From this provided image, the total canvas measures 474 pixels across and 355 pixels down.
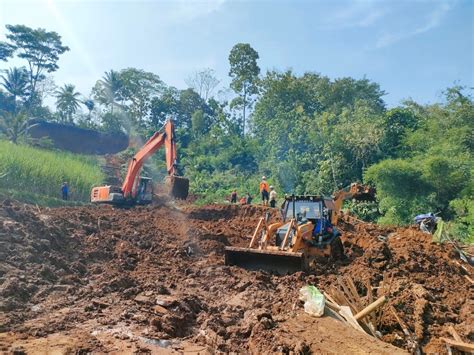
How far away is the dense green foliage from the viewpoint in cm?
1866

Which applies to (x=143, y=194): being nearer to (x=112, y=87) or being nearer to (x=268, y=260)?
(x=268, y=260)

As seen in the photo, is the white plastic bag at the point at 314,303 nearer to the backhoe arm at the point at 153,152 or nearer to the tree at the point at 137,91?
the backhoe arm at the point at 153,152

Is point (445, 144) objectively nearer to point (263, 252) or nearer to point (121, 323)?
point (263, 252)

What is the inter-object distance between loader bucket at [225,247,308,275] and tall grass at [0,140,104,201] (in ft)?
47.2

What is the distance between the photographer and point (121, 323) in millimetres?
6176

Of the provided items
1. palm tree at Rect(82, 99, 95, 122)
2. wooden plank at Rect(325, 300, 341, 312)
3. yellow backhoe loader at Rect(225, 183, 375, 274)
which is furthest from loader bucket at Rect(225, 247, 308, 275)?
palm tree at Rect(82, 99, 95, 122)

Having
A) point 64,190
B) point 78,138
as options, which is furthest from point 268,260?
point 78,138

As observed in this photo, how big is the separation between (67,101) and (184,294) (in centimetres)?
4381

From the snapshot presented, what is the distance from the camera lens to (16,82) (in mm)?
39438

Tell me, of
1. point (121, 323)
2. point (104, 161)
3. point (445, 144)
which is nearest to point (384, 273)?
point (121, 323)

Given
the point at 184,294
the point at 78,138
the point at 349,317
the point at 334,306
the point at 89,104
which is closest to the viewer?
the point at 349,317

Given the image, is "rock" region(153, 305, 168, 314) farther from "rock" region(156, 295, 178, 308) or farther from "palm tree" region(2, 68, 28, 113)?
"palm tree" region(2, 68, 28, 113)

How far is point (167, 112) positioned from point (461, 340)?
155ft

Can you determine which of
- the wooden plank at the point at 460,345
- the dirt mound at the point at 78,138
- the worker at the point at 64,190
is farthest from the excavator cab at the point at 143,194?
the dirt mound at the point at 78,138
